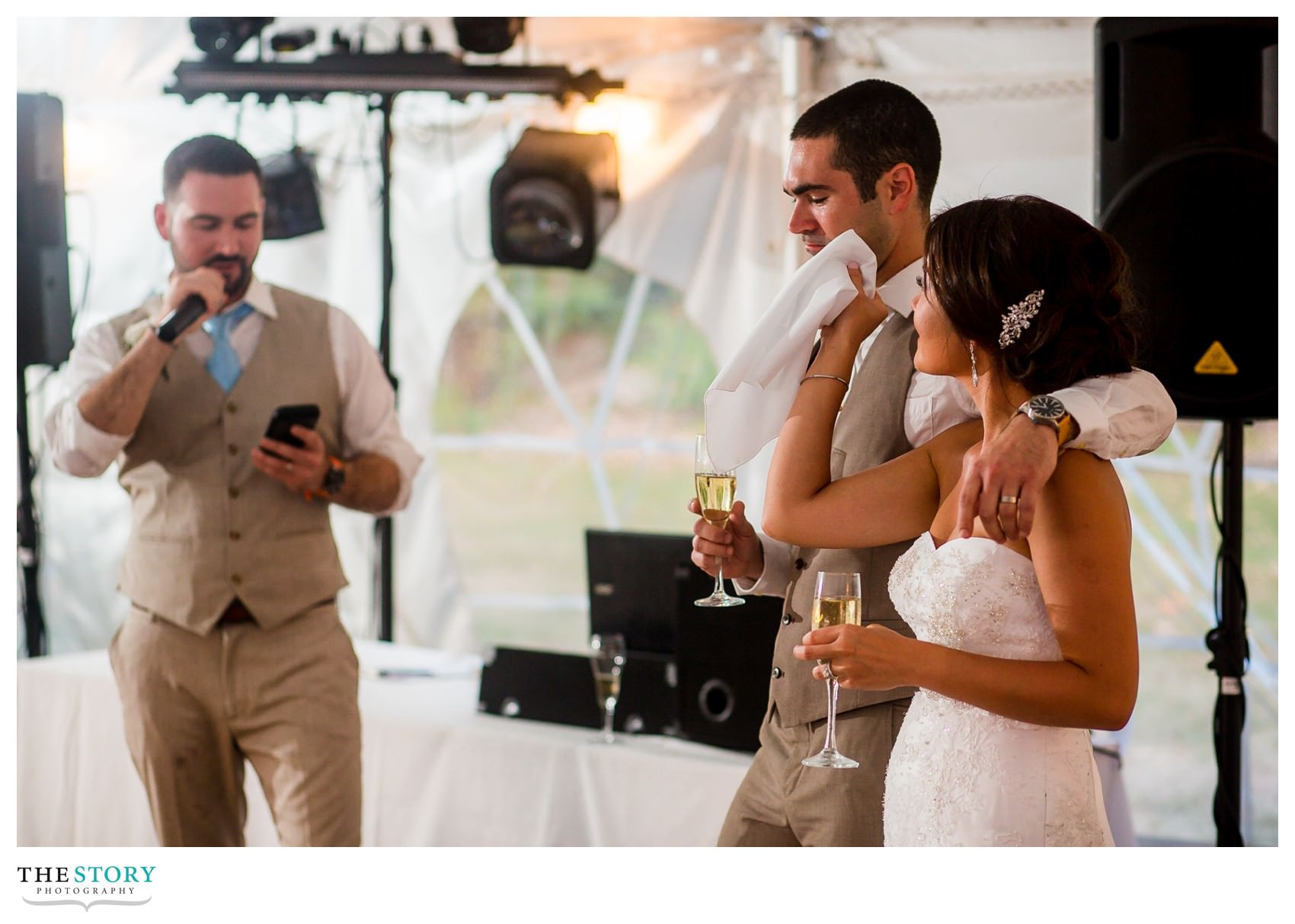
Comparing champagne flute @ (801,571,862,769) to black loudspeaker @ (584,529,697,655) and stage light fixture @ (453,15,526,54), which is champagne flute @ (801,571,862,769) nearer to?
black loudspeaker @ (584,529,697,655)

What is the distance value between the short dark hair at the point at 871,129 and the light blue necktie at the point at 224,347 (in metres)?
1.41

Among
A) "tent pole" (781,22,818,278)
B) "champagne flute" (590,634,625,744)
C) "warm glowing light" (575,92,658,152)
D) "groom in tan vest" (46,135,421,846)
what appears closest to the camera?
"groom in tan vest" (46,135,421,846)

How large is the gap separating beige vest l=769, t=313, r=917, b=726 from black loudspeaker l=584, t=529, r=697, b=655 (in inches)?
38.5

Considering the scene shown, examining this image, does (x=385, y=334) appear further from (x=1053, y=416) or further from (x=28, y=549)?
(x=1053, y=416)

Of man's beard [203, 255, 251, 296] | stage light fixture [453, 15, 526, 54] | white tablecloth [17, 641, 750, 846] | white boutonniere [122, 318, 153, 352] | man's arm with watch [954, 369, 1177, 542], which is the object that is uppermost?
stage light fixture [453, 15, 526, 54]

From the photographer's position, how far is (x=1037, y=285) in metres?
1.60

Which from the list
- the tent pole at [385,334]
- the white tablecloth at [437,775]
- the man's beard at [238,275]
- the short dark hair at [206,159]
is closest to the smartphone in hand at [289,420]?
the man's beard at [238,275]

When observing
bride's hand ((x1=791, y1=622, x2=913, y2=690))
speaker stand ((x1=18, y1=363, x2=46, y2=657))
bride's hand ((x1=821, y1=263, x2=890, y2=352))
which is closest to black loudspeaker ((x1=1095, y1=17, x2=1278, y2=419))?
bride's hand ((x1=821, y1=263, x2=890, y2=352))

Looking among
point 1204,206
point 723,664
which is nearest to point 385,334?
point 723,664

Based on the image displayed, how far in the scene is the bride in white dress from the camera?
155 cm

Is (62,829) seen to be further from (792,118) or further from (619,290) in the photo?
(619,290)

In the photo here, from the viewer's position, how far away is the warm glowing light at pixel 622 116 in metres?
4.54

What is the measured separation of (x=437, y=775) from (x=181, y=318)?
4.21 ft
